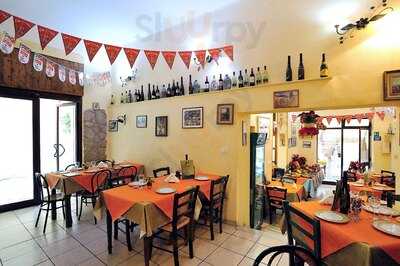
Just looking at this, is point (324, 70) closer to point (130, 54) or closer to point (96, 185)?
point (130, 54)

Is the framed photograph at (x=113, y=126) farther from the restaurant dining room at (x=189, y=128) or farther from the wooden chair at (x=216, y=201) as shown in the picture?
the wooden chair at (x=216, y=201)

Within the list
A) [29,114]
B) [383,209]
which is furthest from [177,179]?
[29,114]

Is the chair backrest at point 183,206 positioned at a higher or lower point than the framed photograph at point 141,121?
lower

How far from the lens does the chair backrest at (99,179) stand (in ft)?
13.0

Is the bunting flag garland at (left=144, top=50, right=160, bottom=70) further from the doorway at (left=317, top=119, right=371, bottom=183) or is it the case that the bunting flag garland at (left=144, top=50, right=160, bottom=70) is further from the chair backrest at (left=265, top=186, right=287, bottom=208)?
the doorway at (left=317, top=119, right=371, bottom=183)

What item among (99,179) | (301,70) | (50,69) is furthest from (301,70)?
(50,69)

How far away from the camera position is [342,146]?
7.99 metres

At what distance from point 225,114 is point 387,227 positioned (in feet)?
7.99

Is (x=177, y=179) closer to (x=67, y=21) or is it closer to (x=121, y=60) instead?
(x=67, y=21)

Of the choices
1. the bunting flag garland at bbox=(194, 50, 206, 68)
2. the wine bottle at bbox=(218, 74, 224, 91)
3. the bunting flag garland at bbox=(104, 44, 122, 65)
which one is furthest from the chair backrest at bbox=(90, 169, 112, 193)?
the bunting flag garland at bbox=(194, 50, 206, 68)

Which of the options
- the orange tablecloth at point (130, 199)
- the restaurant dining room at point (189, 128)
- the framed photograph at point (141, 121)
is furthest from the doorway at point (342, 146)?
the orange tablecloth at point (130, 199)

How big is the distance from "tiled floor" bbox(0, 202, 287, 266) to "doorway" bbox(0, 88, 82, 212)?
1.01 m

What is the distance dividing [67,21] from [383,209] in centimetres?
518

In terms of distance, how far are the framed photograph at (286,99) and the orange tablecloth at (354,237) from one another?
5.40 ft
